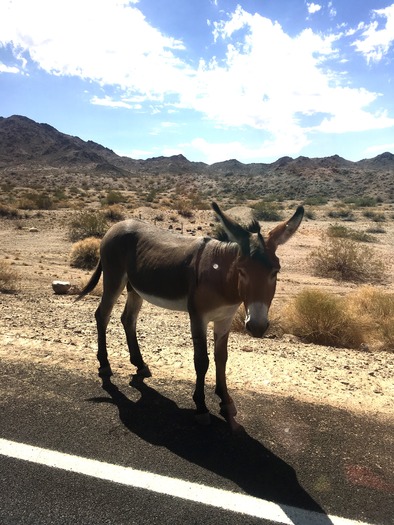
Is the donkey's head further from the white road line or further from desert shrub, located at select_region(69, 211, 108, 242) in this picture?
desert shrub, located at select_region(69, 211, 108, 242)

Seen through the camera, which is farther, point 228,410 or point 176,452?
point 228,410

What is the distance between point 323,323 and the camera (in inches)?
335

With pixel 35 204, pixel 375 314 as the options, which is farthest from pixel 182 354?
pixel 35 204

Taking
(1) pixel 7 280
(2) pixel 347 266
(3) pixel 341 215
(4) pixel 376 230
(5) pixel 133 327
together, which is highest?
(5) pixel 133 327

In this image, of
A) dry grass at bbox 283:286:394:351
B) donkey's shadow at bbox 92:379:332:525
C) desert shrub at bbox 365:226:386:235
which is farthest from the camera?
desert shrub at bbox 365:226:386:235

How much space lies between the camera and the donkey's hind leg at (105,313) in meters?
5.28

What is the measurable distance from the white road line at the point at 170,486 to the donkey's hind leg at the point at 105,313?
5.31ft

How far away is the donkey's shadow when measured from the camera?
3.24m

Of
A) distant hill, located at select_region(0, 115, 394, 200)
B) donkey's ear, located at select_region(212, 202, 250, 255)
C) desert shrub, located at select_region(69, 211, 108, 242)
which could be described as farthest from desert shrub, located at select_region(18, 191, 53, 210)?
distant hill, located at select_region(0, 115, 394, 200)

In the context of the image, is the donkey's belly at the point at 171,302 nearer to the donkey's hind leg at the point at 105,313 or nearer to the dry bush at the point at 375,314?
the donkey's hind leg at the point at 105,313

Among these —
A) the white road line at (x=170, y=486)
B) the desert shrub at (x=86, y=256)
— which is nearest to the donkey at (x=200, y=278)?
the white road line at (x=170, y=486)

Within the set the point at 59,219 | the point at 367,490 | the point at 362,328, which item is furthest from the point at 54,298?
the point at 59,219

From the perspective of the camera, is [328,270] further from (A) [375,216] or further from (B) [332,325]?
(A) [375,216]

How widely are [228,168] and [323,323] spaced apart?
582 feet
